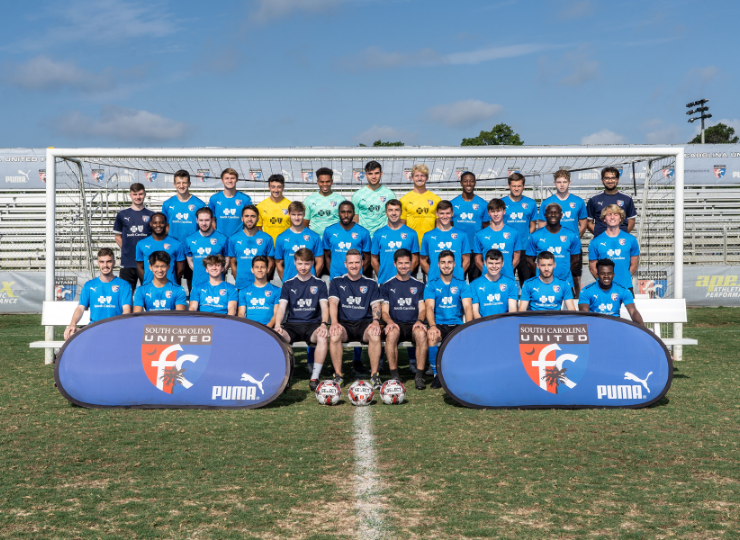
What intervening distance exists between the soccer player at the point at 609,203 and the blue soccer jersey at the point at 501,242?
1235 millimetres

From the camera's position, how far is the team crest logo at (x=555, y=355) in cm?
549

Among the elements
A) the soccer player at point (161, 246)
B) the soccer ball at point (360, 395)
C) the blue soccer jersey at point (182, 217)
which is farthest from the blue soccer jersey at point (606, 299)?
the blue soccer jersey at point (182, 217)

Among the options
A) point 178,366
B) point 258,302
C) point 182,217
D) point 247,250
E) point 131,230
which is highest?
point 182,217

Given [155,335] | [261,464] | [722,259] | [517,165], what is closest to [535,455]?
[261,464]

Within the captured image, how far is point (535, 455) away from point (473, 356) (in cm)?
152

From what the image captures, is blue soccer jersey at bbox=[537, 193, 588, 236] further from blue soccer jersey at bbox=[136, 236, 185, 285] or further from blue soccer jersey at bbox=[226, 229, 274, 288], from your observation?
blue soccer jersey at bbox=[136, 236, 185, 285]

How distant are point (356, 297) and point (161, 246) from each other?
8.08ft

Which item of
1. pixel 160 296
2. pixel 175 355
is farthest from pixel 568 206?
pixel 175 355

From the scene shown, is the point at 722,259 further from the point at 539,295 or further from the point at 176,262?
the point at 176,262

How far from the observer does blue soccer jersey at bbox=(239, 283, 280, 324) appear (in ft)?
22.8

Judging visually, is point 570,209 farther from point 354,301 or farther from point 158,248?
point 158,248

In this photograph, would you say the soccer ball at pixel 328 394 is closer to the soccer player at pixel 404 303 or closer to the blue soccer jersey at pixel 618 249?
the soccer player at pixel 404 303

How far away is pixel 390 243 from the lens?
762 centimetres

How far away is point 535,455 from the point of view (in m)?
4.17
